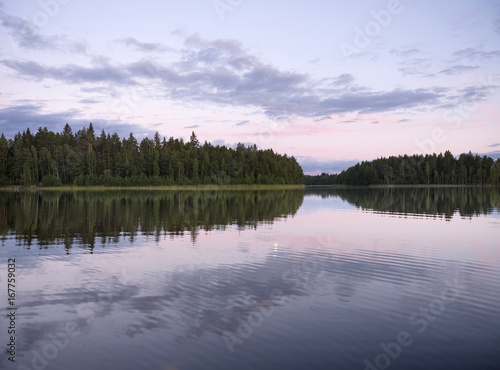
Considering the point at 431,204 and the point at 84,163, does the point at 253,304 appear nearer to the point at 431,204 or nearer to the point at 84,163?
the point at 431,204

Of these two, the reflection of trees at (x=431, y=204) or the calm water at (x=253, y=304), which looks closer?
the calm water at (x=253, y=304)

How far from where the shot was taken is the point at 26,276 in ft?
56.6

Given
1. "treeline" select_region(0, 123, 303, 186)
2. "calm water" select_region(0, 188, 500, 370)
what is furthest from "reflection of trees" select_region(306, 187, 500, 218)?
"treeline" select_region(0, 123, 303, 186)

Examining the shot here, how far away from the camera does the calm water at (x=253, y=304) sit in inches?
383

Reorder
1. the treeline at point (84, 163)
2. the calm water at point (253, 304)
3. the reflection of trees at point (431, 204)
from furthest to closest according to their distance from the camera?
the treeline at point (84, 163), the reflection of trees at point (431, 204), the calm water at point (253, 304)

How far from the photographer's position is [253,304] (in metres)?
13.4

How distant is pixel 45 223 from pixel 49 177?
141322 millimetres

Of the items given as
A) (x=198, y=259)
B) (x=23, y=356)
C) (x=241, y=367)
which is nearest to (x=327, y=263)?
(x=198, y=259)

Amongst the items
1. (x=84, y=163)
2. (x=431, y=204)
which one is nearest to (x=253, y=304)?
(x=431, y=204)

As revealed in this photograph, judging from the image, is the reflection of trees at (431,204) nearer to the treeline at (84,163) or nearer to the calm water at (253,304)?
the calm water at (253,304)

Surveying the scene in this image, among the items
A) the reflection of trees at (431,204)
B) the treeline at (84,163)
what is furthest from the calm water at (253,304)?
the treeline at (84,163)

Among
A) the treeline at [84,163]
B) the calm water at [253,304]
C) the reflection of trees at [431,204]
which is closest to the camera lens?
the calm water at [253,304]

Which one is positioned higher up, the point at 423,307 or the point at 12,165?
the point at 12,165

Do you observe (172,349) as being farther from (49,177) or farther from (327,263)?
(49,177)
